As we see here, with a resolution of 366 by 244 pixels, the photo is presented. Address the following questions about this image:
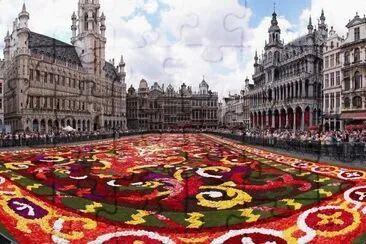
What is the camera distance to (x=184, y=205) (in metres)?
8.84

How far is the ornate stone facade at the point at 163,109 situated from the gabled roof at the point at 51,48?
27714mm

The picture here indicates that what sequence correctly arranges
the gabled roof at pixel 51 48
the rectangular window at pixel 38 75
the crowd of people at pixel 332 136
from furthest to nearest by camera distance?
the gabled roof at pixel 51 48 < the rectangular window at pixel 38 75 < the crowd of people at pixel 332 136

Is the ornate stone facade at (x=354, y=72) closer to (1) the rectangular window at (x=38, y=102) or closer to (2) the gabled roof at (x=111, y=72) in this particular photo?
(1) the rectangular window at (x=38, y=102)

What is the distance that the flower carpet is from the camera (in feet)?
24.2

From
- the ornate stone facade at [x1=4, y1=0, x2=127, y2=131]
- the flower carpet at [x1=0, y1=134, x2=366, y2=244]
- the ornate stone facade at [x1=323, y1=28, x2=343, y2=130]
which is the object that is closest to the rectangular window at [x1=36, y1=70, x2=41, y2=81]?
the ornate stone facade at [x1=4, y1=0, x2=127, y2=131]

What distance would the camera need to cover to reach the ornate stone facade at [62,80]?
5288 centimetres

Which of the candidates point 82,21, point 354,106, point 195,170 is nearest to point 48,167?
point 195,170

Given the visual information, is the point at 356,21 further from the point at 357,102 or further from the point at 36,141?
the point at 36,141

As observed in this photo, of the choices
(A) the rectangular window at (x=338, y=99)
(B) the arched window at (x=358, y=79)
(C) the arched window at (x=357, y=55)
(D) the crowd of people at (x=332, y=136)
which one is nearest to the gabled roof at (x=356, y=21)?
(C) the arched window at (x=357, y=55)

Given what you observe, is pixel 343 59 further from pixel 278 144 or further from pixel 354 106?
pixel 278 144

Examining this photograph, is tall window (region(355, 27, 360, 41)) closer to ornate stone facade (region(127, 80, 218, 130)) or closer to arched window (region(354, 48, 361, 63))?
arched window (region(354, 48, 361, 63))

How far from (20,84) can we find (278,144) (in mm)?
41305

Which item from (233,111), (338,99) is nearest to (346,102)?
(338,99)

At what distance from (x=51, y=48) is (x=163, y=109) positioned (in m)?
40.7
